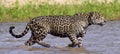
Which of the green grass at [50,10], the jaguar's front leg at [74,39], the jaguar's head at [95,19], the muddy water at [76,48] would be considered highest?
the jaguar's head at [95,19]

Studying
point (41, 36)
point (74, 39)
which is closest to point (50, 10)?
point (41, 36)

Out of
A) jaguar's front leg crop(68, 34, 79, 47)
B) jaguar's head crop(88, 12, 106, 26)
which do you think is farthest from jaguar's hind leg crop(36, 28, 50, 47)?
jaguar's head crop(88, 12, 106, 26)

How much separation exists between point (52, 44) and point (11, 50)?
54.2 inches

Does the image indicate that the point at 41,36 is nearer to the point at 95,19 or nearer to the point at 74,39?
the point at 74,39

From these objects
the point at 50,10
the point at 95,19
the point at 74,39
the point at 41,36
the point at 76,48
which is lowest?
the point at 76,48

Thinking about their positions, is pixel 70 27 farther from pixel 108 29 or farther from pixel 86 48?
pixel 108 29

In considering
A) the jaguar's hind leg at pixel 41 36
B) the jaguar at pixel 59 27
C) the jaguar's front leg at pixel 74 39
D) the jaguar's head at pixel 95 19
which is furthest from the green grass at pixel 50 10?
the jaguar's front leg at pixel 74 39

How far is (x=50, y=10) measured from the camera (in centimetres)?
2169

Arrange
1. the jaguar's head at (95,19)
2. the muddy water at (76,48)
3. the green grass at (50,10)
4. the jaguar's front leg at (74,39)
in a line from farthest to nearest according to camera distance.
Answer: the green grass at (50,10) → the jaguar's head at (95,19) → the jaguar's front leg at (74,39) → the muddy water at (76,48)

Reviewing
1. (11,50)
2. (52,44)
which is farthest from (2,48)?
(52,44)

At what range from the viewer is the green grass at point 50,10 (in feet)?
69.7

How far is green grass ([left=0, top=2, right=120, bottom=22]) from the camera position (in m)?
21.2

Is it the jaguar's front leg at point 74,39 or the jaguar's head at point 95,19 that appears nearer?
the jaguar's front leg at point 74,39

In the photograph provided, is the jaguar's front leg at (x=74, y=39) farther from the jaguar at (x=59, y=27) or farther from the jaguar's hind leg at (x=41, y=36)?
the jaguar's hind leg at (x=41, y=36)
